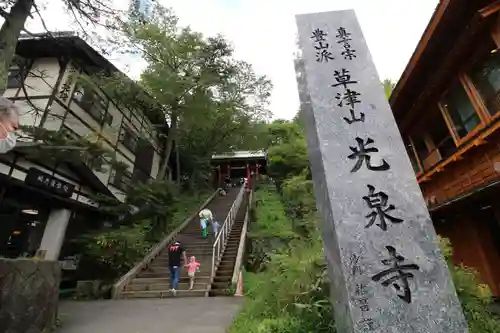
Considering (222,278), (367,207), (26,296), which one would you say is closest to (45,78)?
(26,296)

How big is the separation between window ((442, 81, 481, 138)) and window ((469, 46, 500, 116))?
1.84 feet

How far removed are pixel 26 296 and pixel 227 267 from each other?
6702 millimetres

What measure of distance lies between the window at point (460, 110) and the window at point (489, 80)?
561mm

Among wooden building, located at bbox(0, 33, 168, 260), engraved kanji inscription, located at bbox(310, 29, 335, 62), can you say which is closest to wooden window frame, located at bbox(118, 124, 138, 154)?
wooden building, located at bbox(0, 33, 168, 260)

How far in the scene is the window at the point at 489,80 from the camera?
6.77 m

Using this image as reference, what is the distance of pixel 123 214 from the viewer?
1349 centimetres

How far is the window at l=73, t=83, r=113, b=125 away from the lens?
43.3 ft

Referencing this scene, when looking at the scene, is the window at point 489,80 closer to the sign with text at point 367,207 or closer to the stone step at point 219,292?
the sign with text at point 367,207

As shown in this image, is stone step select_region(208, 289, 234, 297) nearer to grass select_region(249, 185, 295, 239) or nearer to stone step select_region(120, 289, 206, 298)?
stone step select_region(120, 289, 206, 298)

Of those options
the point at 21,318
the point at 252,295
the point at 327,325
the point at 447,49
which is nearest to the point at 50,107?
the point at 21,318

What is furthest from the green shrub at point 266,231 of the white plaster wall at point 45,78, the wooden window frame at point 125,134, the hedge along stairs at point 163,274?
the white plaster wall at point 45,78

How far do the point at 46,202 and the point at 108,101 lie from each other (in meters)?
5.80

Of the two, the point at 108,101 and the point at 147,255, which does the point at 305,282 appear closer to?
the point at 147,255

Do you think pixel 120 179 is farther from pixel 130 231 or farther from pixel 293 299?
pixel 293 299
